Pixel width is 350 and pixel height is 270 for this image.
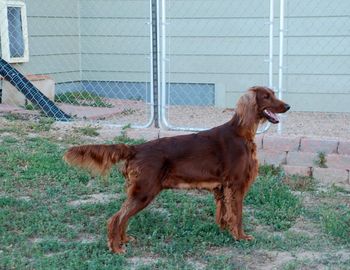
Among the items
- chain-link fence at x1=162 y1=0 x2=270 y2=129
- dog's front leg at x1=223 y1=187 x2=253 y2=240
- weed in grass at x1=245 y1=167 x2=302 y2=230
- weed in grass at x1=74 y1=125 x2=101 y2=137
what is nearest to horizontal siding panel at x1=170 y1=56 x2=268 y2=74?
chain-link fence at x1=162 y1=0 x2=270 y2=129

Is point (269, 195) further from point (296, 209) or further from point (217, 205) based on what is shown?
point (217, 205)

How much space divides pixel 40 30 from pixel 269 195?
583 centimetres

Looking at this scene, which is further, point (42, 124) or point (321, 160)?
point (42, 124)

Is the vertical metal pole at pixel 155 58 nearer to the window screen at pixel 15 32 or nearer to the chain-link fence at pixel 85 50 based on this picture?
the chain-link fence at pixel 85 50

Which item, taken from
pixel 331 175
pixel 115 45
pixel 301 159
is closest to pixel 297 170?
pixel 301 159

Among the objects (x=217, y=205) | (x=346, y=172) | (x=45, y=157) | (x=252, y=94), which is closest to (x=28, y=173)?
(x=45, y=157)

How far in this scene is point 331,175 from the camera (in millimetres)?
6184

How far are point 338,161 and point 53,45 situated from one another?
5.71m

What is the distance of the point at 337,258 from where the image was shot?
4387 mm

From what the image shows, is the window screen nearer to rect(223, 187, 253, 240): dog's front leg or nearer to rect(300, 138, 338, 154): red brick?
rect(300, 138, 338, 154): red brick

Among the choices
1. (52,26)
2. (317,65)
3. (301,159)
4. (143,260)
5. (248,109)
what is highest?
(52,26)

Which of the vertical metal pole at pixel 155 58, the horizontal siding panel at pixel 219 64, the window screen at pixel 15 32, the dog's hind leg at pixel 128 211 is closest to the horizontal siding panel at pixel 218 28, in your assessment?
the horizontal siding panel at pixel 219 64

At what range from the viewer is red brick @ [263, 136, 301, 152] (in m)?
6.57

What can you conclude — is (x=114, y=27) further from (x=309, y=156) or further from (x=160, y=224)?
(x=160, y=224)
